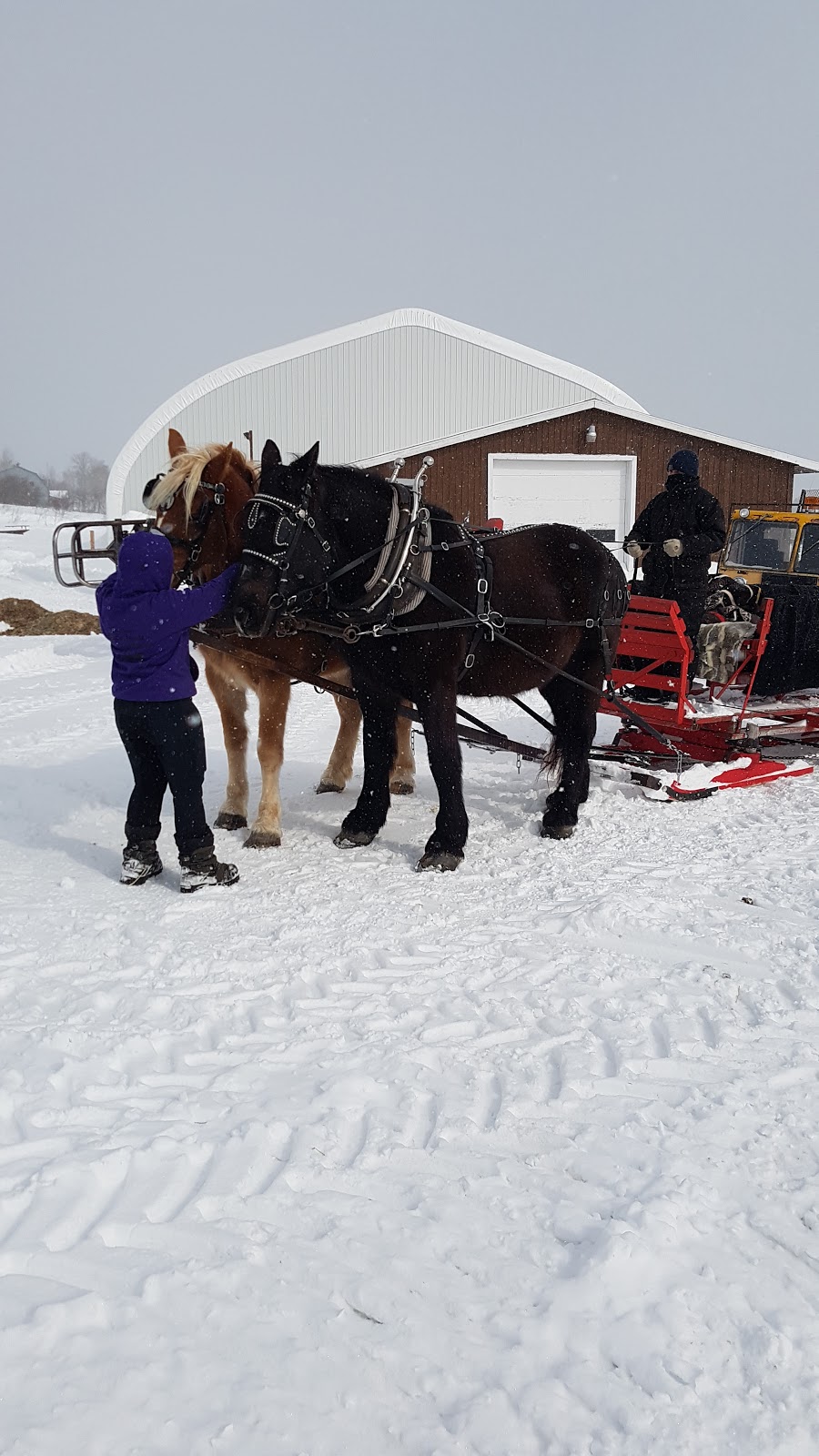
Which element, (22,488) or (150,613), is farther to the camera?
(22,488)

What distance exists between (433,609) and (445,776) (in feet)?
2.67

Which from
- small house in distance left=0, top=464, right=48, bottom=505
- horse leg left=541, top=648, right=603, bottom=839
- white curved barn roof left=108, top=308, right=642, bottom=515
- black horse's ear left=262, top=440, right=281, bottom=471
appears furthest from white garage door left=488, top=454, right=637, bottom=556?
small house in distance left=0, top=464, right=48, bottom=505

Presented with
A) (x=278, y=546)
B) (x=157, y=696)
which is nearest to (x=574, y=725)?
(x=278, y=546)

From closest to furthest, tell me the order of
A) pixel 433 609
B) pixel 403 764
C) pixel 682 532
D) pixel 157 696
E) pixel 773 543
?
pixel 157 696 < pixel 433 609 < pixel 403 764 < pixel 682 532 < pixel 773 543

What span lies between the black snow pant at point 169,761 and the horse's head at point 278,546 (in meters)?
0.53

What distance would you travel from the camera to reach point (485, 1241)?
1.96 metres

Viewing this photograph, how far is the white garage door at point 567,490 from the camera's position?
18.2m

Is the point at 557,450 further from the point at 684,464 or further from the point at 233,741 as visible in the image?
the point at 233,741

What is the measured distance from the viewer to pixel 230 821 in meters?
5.16

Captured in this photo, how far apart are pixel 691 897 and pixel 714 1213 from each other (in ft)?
6.55

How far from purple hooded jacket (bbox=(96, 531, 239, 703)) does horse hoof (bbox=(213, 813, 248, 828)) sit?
1256 mm

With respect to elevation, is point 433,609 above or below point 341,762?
above

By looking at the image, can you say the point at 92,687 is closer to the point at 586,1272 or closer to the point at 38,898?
the point at 38,898

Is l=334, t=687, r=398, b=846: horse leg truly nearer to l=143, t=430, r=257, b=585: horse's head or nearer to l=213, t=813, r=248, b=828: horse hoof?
l=213, t=813, r=248, b=828: horse hoof
